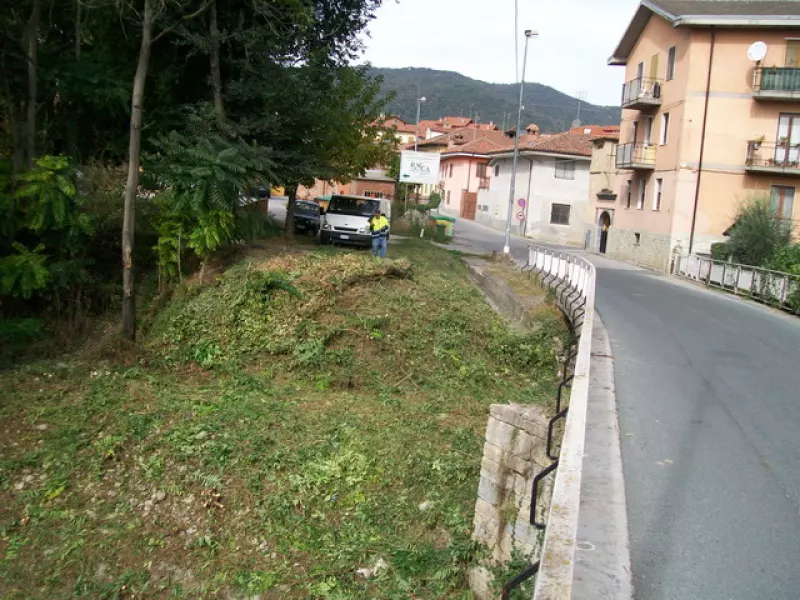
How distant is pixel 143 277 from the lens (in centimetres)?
1514

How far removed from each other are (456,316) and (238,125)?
726 centimetres

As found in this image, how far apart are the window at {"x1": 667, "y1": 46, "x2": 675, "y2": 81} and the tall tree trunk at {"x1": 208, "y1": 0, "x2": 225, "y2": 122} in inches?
971

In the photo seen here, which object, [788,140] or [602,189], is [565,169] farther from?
[788,140]

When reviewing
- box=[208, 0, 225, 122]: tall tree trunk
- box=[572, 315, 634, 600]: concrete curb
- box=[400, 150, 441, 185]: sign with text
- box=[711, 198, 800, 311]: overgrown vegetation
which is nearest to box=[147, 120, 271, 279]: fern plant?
box=[208, 0, 225, 122]: tall tree trunk

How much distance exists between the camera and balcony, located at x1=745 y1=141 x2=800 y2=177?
31.0 meters

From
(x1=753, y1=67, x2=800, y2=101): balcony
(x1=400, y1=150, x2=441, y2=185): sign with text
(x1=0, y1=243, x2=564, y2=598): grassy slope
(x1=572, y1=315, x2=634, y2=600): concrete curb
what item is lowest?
(x1=0, y1=243, x2=564, y2=598): grassy slope

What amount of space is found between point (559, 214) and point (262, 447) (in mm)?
48337

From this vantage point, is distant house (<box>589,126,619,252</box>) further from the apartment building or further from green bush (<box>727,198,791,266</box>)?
green bush (<box>727,198,791,266</box>)

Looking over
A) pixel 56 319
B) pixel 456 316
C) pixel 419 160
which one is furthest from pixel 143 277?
pixel 419 160

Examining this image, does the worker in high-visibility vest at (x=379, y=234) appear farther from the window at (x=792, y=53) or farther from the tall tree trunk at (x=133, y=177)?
the window at (x=792, y=53)

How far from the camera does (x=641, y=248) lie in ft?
120

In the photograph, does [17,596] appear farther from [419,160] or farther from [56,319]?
[419,160]

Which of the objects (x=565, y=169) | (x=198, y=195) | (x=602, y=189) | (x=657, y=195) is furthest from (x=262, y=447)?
(x=565, y=169)

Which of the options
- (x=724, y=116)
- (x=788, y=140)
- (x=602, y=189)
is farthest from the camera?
(x=602, y=189)
